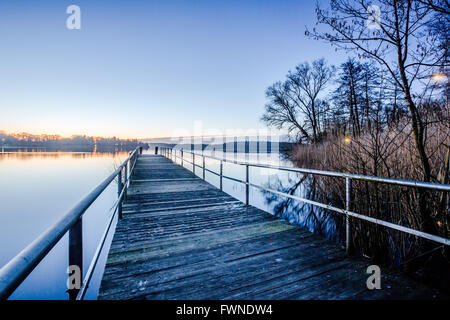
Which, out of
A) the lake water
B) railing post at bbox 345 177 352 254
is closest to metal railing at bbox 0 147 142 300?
the lake water

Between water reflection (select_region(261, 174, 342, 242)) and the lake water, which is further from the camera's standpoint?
water reflection (select_region(261, 174, 342, 242))

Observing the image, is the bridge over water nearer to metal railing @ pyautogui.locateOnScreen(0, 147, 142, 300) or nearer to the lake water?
metal railing @ pyautogui.locateOnScreen(0, 147, 142, 300)

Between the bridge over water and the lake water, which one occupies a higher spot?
the bridge over water

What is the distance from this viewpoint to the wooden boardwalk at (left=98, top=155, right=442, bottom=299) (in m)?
1.85

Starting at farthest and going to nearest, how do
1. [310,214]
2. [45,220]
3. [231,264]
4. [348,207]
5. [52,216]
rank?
[52,216] < [45,220] < [310,214] < [348,207] < [231,264]

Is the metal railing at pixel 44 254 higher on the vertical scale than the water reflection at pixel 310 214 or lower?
higher

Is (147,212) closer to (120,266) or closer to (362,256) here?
(120,266)

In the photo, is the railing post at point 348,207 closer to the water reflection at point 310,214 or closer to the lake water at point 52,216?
the water reflection at point 310,214

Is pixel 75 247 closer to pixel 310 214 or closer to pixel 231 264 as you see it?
pixel 231 264

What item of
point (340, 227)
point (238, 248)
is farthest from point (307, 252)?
point (340, 227)

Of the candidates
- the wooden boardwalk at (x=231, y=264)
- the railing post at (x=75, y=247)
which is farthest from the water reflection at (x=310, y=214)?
the railing post at (x=75, y=247)

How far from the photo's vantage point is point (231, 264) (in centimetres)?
234

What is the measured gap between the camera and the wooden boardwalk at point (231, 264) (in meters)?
A: 1.85

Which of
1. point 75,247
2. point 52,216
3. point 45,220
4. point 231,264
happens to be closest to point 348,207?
point 231,264
